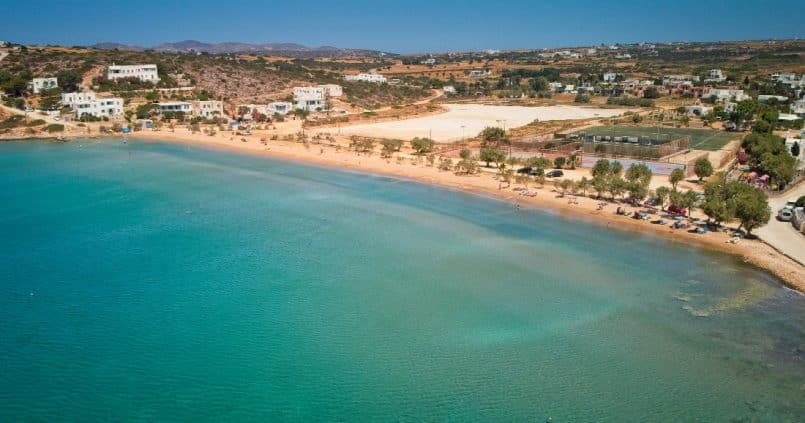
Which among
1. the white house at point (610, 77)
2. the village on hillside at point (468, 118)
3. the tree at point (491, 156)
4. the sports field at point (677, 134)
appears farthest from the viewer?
the white house at point (610, 77)

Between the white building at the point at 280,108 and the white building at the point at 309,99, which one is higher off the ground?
the white building at the point at 309,99

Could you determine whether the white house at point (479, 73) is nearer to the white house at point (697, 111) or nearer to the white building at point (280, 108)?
the white house at point (697, 111)

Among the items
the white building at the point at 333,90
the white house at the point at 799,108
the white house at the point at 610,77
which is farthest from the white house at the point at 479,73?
the white house at the point at 799,108

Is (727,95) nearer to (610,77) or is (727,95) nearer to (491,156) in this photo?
(610,77)

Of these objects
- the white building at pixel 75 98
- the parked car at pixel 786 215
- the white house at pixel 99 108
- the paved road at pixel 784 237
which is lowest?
Result: the paved road at pixel 784 237

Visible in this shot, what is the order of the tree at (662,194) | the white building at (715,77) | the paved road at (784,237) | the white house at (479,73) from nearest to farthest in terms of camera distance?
1. the paved road at (784,237)
2. the tree at (662,194)
3. the white building at (715,77)
4. the white house at (479,73)

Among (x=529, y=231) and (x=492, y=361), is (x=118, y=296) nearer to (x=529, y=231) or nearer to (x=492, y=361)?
(x=492, y=361)
